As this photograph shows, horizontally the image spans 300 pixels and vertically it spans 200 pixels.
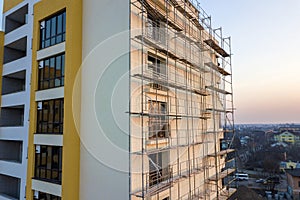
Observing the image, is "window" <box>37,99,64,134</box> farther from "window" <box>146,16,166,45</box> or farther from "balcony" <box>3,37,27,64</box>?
"balcony" <box>3,37,27,64</box>

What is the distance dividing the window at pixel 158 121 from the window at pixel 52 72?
1822mm

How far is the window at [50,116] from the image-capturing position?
13.3ft

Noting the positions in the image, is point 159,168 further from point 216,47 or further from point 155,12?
point 216,47

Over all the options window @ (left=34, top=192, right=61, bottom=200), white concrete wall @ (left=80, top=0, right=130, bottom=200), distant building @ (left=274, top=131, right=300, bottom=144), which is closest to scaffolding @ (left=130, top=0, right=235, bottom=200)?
white concrete wall @ (left=80, top=0, right=130, bottom=200)

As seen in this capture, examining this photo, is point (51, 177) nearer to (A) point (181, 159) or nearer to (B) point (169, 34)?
(A) point (181, 159)

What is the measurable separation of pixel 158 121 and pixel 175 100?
73cm

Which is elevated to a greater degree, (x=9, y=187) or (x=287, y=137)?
(x=287, y=137)

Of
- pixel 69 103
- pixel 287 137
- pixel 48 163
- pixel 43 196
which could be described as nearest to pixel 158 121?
pixel 69 103

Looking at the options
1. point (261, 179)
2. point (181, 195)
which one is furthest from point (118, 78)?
point (261, 179)

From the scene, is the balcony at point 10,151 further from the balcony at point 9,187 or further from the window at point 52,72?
the window at point 52,72

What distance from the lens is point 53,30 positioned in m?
4.49

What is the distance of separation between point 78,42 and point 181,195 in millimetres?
3637

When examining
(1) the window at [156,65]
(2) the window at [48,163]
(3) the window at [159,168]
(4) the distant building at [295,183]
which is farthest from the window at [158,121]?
(4) the distant building at [295,183]

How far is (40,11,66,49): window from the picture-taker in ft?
14.1
